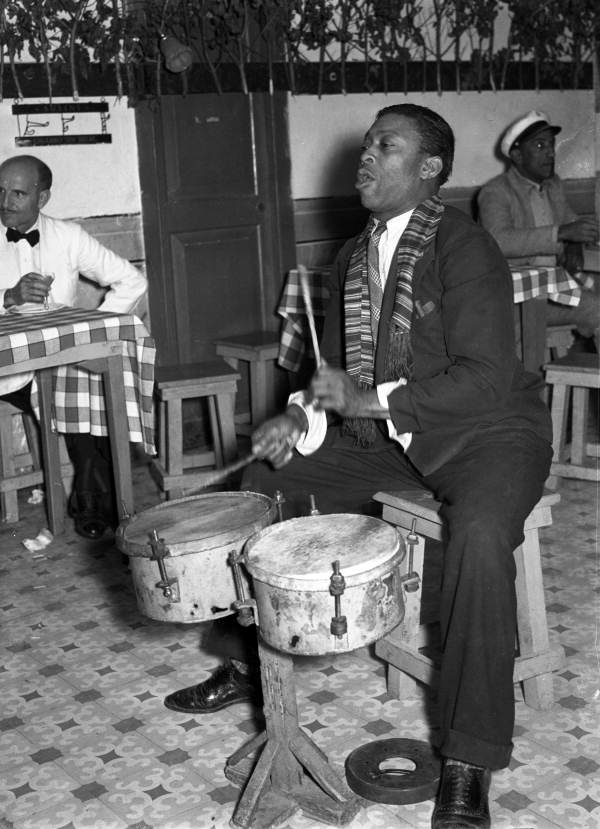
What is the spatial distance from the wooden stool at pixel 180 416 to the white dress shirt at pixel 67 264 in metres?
0.41

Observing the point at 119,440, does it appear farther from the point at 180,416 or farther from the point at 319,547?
the point at 319,547

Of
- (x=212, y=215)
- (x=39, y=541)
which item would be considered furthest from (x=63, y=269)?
(x=212, y=215)

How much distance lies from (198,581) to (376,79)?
A: 187 inches

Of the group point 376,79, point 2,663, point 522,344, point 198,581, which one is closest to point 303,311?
point 522,344

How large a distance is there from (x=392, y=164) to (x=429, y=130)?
0.48ft

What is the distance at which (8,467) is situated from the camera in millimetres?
4914

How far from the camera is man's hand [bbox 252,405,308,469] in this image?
265 cm

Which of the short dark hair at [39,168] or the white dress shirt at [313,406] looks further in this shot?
the short dark hair at [39,168]

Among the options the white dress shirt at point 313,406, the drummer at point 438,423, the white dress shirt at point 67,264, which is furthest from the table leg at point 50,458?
the white dress shirt at point 313,406

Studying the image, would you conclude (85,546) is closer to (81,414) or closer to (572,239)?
(81,414)

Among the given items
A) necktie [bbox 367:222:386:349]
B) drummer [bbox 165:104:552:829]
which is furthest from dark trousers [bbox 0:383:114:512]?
necktie [bbox 367:222:386:349]

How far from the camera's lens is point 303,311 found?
17.5 ft

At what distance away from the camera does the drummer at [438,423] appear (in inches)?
97.7

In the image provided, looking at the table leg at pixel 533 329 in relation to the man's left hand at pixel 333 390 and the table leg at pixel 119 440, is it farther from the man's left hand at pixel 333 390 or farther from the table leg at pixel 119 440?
the man's left hand at pixel 333 390
